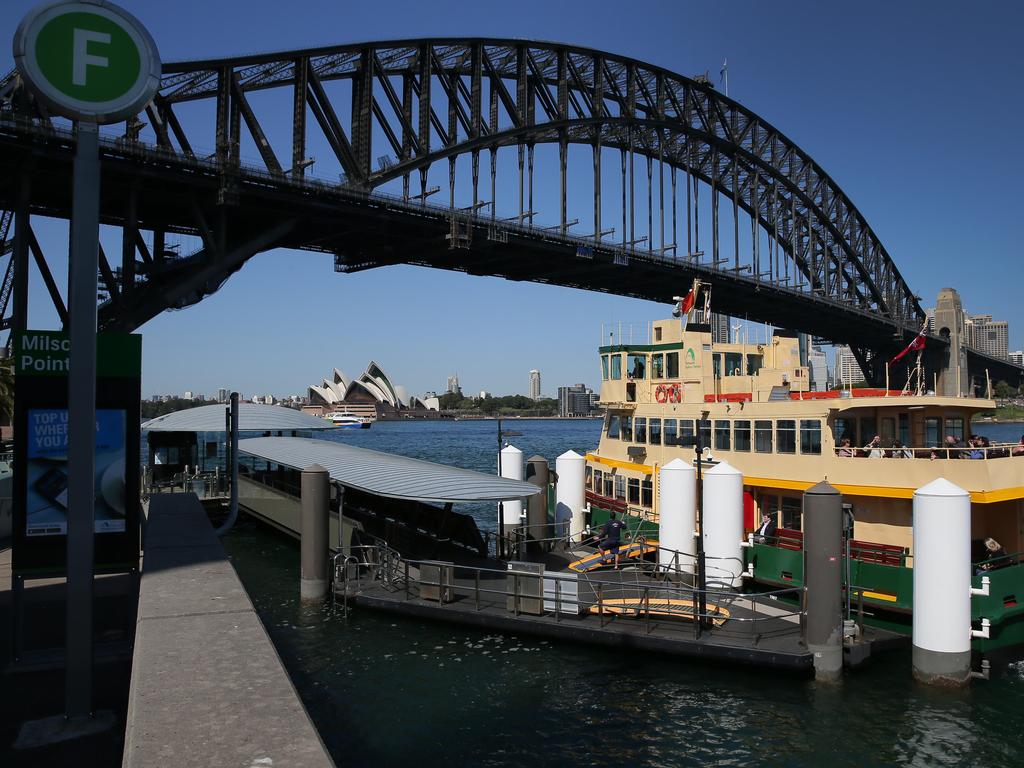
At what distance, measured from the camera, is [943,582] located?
13664mm

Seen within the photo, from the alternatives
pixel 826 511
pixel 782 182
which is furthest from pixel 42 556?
pixel 782 182

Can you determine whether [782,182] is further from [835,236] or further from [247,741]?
[247,741]

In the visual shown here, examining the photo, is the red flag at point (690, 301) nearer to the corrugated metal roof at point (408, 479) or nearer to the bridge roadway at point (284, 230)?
the corrugated metal roof at point (408, 479)

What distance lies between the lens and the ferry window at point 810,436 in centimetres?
1927

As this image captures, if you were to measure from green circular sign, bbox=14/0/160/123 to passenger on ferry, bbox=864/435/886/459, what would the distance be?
52.4 ft

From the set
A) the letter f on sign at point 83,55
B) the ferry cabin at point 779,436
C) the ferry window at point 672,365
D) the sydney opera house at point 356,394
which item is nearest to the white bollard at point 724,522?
the ferry cabin at point 779,436

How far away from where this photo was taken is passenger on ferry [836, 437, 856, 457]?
18422mm

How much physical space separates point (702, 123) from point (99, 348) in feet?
294

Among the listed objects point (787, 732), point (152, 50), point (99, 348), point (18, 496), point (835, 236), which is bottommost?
point (787, 732)

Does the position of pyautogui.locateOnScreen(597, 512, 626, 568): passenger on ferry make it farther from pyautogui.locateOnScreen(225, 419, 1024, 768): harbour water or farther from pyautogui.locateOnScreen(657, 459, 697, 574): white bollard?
pyautogui.locateOnScreen(225, 419, 1024, 768): harbour water

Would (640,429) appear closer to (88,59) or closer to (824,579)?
(824,579)

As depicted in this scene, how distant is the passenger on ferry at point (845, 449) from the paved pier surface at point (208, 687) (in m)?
14.2

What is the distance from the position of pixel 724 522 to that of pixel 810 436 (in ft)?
10.9

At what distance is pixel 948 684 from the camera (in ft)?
45.7
